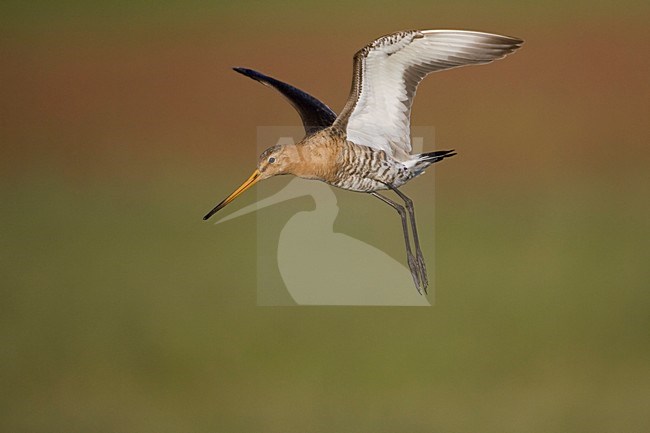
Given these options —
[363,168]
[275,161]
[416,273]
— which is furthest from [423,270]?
[275,161]

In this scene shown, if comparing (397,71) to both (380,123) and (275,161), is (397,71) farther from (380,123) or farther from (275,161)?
(275,161)

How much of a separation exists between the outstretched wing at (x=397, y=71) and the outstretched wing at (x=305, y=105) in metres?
0.11

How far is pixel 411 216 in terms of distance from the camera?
3242 mm

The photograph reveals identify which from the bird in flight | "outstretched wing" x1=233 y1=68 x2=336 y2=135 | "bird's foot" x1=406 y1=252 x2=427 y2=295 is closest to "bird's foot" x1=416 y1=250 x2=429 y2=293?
"bird's foot" x1=406 y1=252 x2=427 y2=295

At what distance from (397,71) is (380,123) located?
16 cm

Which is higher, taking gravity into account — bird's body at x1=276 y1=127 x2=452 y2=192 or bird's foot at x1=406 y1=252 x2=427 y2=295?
bird's body at x1=276 y1=127 x2=452 y2=192

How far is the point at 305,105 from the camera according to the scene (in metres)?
3.24

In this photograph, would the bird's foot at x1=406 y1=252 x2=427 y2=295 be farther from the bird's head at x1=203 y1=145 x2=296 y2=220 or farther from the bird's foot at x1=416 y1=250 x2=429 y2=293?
the bird's head at x1=203 y1=145 x2=296 y2=220

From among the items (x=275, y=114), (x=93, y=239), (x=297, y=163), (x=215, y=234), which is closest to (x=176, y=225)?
(x=215, y=234)

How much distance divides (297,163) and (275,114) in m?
0.82

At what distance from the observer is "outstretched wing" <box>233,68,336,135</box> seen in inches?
125

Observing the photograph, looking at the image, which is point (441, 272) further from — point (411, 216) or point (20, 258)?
point (20, 258)

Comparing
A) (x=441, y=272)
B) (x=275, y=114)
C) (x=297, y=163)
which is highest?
(x=275, y=114)

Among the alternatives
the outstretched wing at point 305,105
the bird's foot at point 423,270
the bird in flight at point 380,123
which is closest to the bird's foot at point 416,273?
the bird's foot at point 423,270
